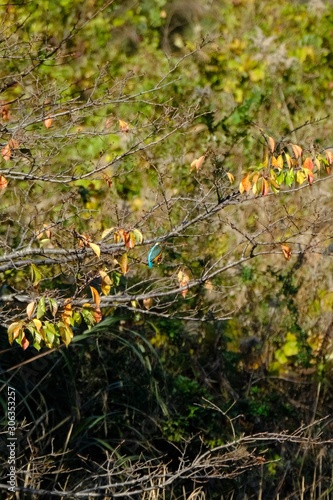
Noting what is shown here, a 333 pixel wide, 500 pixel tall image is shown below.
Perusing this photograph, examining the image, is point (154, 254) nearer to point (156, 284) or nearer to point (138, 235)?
point (138, 235)

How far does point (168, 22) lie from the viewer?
10484 millimetres

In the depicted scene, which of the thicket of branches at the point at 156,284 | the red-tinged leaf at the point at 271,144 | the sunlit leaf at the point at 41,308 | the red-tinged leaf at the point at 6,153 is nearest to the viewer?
the sunlit leaf at the point at 41,308

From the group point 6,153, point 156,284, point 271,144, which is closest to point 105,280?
point 6,153

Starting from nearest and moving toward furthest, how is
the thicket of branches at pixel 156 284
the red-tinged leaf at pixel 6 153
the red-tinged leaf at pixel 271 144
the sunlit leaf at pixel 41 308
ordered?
the sunlit leaf at pixel 41 308 → the red-tinged leaf at pixel 271 144 → the red-tinged leaf at pixel 6 153 → the thicket of branches at pixel 156 284

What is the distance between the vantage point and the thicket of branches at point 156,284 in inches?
171

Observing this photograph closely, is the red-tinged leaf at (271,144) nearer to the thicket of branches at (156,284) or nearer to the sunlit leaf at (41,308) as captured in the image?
the thicket of branches at (156,284)

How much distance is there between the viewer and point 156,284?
607 centimetres

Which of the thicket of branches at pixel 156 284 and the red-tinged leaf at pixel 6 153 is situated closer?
the red-tinged leaf at pixel 6 153

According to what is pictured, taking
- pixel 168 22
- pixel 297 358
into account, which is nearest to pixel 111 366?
pixel 297 358

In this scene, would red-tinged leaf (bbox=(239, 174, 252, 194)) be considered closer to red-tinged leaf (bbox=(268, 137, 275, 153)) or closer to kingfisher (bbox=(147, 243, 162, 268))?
red-tinged leaf (bbox=(268, 137, 275, 153))

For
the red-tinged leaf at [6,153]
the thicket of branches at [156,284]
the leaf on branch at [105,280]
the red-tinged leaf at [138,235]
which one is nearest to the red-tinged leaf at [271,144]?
the thicket of branches at [156,284]

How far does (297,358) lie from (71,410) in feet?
6.25

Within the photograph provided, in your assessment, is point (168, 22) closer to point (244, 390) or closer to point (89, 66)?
point (89, 66)

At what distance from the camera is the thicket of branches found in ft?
14.3
